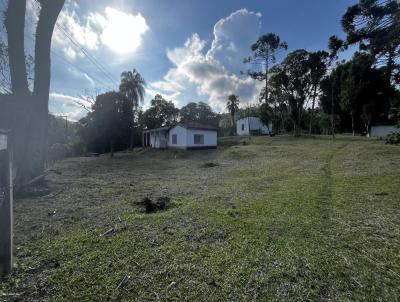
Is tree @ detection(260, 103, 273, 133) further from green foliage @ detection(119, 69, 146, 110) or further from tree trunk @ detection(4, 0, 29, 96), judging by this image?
tree trunk @ detection(4, 0, 29, 96)

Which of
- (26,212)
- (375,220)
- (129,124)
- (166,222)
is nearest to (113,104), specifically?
(129,124)

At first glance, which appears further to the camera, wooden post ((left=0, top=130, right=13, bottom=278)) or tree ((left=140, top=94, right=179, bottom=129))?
tree ((left=140, top=94, right=179, bottom=129))

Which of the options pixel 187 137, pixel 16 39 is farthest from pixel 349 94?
pixel 16 39

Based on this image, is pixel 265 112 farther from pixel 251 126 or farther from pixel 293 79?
pixel 251 126

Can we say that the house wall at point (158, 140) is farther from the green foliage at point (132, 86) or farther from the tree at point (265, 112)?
the tree at point (265, 112)

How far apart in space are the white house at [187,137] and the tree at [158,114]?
613 inches

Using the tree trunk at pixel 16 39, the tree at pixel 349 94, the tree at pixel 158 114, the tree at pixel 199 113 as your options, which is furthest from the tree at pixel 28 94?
the tree at pixel 199 113

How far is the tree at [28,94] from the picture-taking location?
845cm

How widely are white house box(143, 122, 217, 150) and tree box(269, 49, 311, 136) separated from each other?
561 inches

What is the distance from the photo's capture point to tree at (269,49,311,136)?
1266 inches

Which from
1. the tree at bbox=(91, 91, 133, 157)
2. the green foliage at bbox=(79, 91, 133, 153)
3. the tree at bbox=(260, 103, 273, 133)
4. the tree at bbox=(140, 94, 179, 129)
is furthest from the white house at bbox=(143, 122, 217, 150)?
the tree at bbox=(140, 94, 179, 129)

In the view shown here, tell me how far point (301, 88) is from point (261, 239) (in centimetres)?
3503

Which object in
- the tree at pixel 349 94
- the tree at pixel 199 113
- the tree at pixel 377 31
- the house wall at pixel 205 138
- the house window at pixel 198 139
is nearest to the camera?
the tree at pixel 377 31

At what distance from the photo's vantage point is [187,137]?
25.7 m
